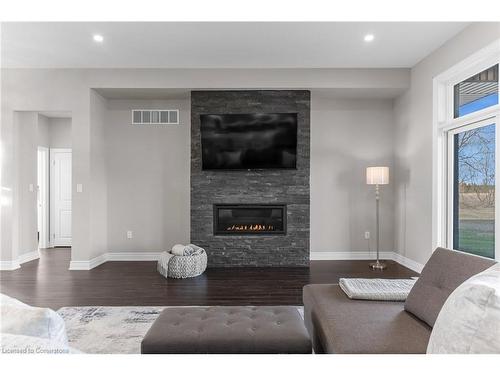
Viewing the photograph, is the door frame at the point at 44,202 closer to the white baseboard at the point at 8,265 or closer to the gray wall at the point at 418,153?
the white baseboard at the point at 8,265

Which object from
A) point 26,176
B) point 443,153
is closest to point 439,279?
point 443,153

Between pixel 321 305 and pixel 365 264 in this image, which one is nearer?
pixel 321 305

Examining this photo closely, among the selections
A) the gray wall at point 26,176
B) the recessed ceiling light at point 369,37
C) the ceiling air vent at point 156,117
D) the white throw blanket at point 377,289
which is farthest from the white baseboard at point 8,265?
the recessed ceiling light at point 369,37

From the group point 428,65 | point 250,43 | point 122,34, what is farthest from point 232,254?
point 428,65

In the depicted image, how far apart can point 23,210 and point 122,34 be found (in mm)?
3227

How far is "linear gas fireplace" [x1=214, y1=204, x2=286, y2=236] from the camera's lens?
4887 millimetres

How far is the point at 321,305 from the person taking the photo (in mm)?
1912

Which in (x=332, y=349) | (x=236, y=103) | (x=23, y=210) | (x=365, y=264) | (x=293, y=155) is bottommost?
(x=365, y=264)

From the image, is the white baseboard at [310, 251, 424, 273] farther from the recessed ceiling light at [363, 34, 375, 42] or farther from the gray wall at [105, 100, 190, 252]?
the recessed ceiling light at [363, 34, 375, 42]

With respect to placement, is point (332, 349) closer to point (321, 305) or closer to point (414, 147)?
point (321, 305)

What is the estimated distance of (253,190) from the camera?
191 inches

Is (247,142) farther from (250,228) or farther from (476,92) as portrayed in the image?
(476,92)

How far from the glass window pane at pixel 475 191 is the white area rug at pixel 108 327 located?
2157 mm

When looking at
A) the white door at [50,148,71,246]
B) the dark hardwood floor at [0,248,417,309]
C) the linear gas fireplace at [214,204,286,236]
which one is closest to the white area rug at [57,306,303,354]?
the dark hardwood floor at [0,248,417,309]
